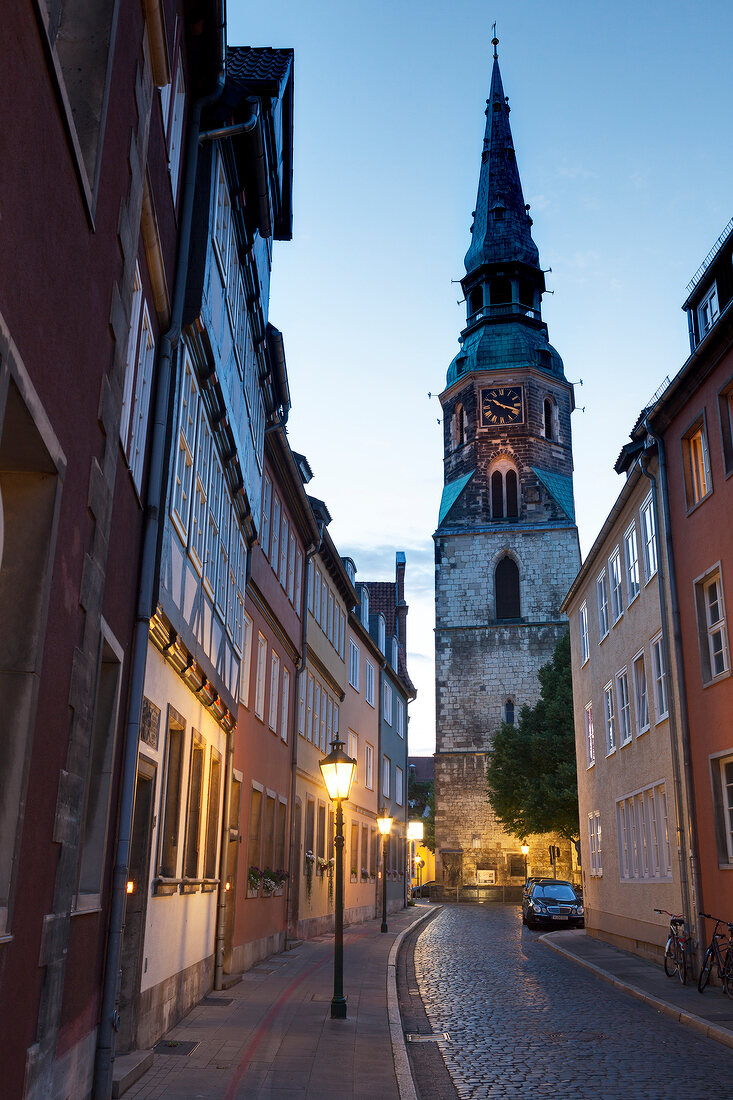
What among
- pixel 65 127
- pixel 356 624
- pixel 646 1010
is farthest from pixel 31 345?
pixel 356 624

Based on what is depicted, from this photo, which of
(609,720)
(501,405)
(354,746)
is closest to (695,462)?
(609,720)

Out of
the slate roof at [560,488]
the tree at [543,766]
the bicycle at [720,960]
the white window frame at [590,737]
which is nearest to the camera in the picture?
the bicycle at [720,960]

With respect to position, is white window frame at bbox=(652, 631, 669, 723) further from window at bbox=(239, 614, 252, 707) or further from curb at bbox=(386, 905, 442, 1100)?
window at bbox=(239, 614, 252, 707)

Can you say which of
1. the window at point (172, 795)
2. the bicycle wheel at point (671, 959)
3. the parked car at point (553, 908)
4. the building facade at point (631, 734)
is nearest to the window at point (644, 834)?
the building facade at point (631, 734)

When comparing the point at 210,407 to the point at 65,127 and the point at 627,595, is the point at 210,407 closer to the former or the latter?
the point at 65,127

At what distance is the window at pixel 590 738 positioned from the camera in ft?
95.7

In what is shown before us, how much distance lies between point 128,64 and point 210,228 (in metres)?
4.11

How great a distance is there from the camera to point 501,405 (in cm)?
7081

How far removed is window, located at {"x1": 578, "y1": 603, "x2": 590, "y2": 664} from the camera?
29.9 metres

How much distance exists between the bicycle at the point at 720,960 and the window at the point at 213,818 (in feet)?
23.6

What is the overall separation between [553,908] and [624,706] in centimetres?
1143

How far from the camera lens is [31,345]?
201 inches

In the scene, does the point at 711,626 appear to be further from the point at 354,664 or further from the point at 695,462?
the point at 354,664

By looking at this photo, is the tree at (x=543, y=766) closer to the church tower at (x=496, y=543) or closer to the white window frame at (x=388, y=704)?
the church tower at (x=496, y=543)
